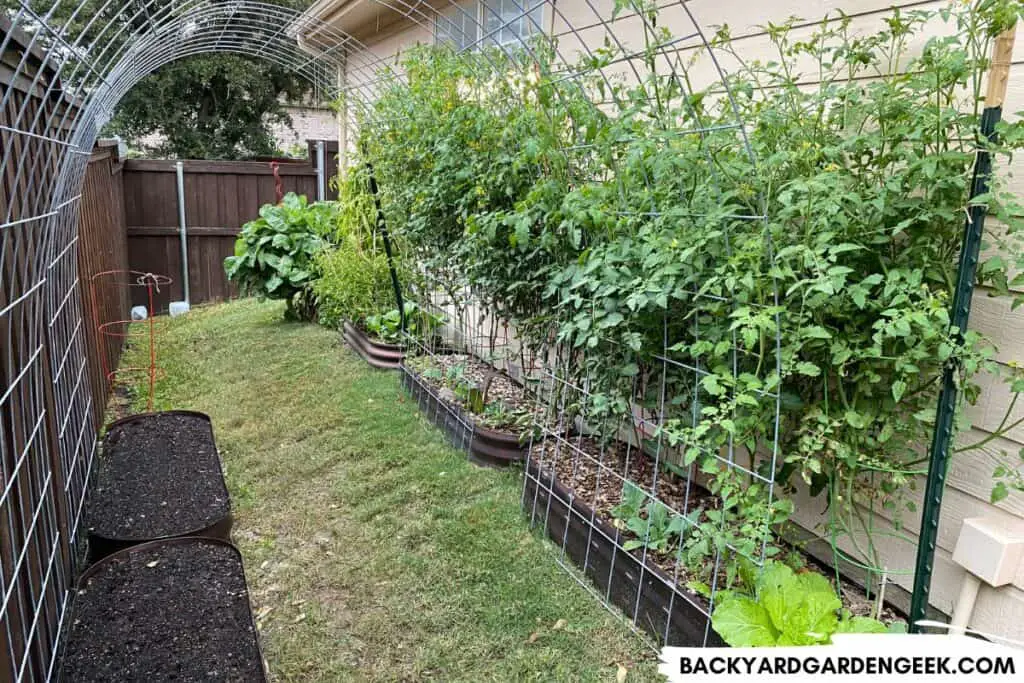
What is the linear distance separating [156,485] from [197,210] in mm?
6569

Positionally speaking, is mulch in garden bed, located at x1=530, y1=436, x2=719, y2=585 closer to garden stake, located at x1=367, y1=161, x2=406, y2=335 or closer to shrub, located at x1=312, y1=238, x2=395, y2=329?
garden stake, located at x1=367, y1=161, x2=406, y2=335

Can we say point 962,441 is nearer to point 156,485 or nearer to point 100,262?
point 156,485

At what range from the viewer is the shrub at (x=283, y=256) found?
6.96m

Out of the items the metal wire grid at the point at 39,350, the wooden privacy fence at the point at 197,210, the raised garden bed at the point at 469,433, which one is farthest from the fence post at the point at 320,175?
the metal wire grid at the point at 39,350

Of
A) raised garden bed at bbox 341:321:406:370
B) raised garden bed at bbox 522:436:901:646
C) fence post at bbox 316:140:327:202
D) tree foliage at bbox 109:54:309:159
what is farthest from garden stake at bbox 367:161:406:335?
tree foliage at bbox 109:54:309:159

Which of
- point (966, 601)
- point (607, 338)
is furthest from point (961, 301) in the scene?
point (607, 338)

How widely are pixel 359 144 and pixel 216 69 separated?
39.5 feet

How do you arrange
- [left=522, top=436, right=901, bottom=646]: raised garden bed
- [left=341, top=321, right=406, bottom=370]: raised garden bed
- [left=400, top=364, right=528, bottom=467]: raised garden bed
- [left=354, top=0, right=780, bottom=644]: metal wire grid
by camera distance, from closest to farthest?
[left=354, top=0, right=780, bottom=644]: metal wire grid, [left=522, top=436, right=901, bottom=646]: raised garden bed, [left=400, top=364, right=528, bottom=467]: raised garden bed, [left=341, top=321, right=406, bottom=370]: raised garden bed

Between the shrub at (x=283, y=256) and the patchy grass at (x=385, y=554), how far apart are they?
2.03 meters

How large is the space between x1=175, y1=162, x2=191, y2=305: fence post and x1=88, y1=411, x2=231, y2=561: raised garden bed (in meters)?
5.43

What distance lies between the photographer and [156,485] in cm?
338

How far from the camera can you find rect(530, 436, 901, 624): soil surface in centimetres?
248

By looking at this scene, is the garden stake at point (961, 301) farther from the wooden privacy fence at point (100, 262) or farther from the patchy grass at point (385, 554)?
the wooden privacy fence at point (100, 262)

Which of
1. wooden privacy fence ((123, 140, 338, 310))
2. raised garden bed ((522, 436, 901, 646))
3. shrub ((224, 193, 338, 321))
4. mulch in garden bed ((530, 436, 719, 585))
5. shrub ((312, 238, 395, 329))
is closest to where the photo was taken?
raised garden bed ((522, 436, 901, 646))
